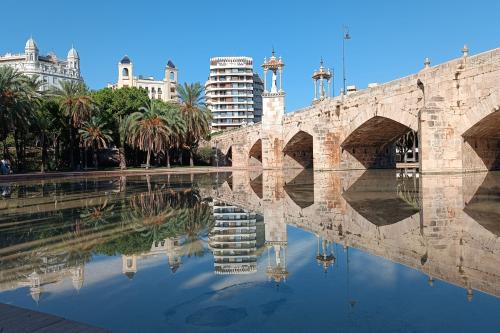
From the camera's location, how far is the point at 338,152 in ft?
99.4

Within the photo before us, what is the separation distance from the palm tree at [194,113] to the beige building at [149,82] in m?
58.0

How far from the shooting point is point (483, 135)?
2002cm

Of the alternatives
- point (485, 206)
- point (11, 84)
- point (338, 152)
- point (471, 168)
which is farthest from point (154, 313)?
point (11, 84)

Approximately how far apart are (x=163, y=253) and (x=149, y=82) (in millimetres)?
107472

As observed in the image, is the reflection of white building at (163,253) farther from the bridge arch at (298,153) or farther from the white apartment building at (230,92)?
the white apartment building at (230,92)

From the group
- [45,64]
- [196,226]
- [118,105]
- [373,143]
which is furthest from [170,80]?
[196,226]

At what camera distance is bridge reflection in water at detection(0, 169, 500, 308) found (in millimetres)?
5195

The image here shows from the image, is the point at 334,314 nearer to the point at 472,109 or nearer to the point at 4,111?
the point at 472,109

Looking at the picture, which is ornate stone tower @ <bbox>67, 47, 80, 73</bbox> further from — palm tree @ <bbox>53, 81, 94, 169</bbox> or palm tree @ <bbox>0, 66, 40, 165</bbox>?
palm tree @ <bbox>0, 66, 40, 165</bbox>

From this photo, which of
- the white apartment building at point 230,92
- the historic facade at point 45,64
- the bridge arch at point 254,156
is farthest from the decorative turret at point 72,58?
the bridge arch at point 254,156

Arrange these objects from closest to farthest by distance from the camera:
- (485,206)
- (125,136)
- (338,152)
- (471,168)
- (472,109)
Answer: (485,206)
(472,109)
(471,168)
(338,152)
(125,136)

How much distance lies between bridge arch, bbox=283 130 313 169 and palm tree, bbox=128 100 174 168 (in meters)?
12.7

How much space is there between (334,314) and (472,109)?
17420 millimetres

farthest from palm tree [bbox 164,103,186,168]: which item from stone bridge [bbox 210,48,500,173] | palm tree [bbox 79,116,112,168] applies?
stone bridge [bbox 210,48,500,173]
